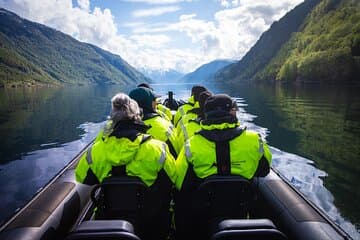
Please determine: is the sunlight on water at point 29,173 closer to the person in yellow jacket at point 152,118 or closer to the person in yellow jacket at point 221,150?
the person in yellow jacket at point 152,118

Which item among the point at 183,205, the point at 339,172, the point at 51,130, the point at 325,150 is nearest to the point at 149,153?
the point at 183,205

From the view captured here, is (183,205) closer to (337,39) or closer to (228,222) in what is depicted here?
(228,222)

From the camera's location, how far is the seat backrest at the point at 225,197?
3.64m

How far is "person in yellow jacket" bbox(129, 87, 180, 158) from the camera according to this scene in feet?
16.6

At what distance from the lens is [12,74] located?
148 meters

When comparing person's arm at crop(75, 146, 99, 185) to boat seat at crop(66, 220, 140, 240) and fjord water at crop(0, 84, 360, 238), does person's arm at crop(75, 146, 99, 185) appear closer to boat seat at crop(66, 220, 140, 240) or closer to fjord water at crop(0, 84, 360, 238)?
boat seat at crop(66, 220, 140, 240)

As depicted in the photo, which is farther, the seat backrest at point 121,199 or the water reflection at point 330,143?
the water reflection at point 330,143

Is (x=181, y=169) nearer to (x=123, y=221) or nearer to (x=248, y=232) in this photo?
(x=123, y=221)

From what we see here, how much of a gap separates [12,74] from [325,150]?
16308 cm

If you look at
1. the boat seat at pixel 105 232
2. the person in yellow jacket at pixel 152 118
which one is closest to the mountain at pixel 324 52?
the person in yellow jacket at pixel 152 118

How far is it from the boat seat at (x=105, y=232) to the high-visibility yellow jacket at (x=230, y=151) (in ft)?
3.88

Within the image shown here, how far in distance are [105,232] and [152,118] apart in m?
2.83

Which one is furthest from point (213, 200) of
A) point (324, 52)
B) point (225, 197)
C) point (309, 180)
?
point (324, 52)

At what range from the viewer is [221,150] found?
360cm
